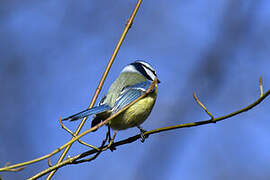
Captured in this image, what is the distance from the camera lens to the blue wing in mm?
2086

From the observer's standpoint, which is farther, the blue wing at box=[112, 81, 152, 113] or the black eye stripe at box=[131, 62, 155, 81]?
the black eye stripe at box=[131, 62, 155, 81]

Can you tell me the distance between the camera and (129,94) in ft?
7.25

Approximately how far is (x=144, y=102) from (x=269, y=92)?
111 centimetres

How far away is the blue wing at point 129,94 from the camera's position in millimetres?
2086

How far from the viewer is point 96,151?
5.08 ft

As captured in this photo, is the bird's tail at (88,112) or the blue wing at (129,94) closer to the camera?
the bird's tail at (88,112)

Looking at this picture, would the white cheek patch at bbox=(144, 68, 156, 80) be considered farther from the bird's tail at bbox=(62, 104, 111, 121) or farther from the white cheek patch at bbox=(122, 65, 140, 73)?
the bird's tail at bbox=(62, 104, 111, 121)

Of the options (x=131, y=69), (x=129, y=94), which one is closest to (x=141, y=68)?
(x=131, y=69)

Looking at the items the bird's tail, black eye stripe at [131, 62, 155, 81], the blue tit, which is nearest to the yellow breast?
the blue tit

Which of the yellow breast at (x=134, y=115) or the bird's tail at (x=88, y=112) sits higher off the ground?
the bird's tail at (x=88, y=112)

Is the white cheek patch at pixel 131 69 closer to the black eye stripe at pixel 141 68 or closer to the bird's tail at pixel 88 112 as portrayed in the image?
the black eye stripe at pixel 141 68

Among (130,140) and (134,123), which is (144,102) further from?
(130,140)

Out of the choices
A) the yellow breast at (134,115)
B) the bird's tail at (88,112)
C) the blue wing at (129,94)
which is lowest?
the yellow breast at (134,115)

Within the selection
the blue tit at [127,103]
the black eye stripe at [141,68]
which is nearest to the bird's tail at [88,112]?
the blue tit at [127,103]
